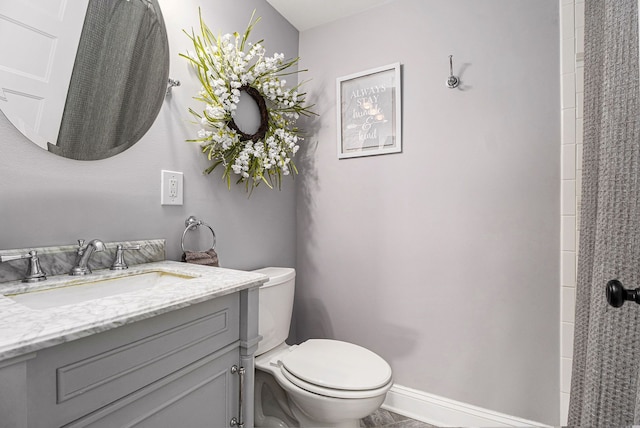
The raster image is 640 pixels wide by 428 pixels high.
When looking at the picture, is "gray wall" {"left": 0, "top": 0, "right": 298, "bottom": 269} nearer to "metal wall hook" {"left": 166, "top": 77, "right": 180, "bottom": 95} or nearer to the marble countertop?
"metal wall hook" {"left": 166, "top": 77, "right": 180, "bottom": 95}

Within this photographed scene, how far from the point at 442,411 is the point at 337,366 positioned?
712mm

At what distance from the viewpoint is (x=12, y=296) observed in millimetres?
801

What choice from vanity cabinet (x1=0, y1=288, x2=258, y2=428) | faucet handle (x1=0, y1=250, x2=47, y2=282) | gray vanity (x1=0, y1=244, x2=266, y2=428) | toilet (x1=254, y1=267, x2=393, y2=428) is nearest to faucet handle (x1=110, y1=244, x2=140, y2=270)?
gray vanity (x1=0, y1=244, x2=266, y2=428)

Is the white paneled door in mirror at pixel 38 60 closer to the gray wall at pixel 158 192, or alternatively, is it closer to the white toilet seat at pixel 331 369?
the gray wall at pixel 158 192

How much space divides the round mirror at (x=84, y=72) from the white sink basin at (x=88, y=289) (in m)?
0.42

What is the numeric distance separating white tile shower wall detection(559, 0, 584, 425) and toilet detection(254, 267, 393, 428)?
2.53 ft

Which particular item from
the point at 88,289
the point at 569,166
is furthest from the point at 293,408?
the point at 569,166

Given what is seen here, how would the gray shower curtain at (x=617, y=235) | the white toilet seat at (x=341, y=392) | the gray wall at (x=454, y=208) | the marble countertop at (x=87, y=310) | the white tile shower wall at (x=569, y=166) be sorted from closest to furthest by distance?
the marble countertop at (x=87, y=310) < the gray shower curtain at (x=617, y=235) < the white toilet seat at (x=341, y=392) < the white tile shower wall at (x=569, y=166) < the gray wall at (x=454, y=208)

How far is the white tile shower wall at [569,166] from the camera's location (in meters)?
1.32

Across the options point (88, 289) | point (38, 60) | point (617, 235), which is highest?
point (38, 60)

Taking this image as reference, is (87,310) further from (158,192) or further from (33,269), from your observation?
(158,192)

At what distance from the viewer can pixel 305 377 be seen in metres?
1.28

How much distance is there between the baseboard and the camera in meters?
1.51

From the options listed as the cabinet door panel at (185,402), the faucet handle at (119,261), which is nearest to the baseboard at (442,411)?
the cabinet door panel at (185,402)
